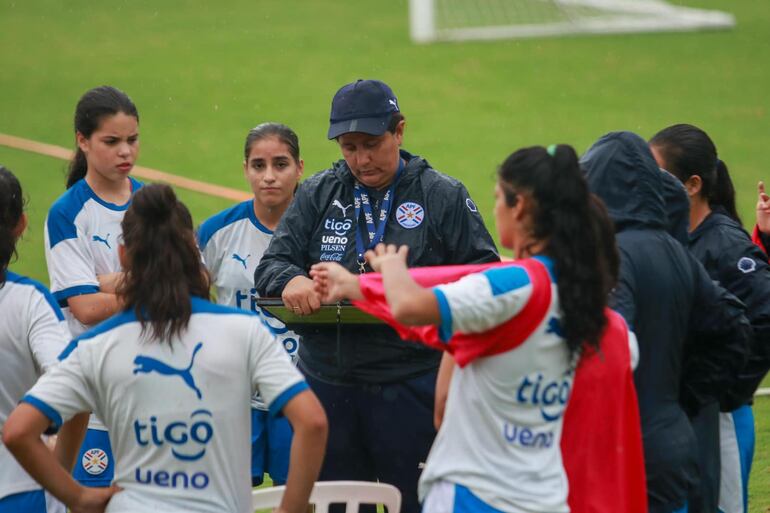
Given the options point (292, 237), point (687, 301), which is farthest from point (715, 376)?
point (292, 237)

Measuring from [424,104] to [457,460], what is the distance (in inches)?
570

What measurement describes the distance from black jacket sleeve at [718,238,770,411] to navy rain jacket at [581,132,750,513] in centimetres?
30

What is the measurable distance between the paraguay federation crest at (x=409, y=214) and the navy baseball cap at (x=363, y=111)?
1.01ft

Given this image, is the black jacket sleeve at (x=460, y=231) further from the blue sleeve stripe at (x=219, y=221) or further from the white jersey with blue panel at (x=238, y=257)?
the blue sleeve stripe at (x=219, y=221)

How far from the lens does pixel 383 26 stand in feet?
69.3

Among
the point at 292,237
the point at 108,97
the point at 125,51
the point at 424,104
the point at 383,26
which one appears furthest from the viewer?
the point at 383,26

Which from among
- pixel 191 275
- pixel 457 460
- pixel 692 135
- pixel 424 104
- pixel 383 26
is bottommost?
pixel 457 460

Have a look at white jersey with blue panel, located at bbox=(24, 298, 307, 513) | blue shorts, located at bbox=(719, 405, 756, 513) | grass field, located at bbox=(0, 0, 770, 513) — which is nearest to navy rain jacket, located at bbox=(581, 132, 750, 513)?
blue shorts, located at bbox=(719, 405, 756, 513)

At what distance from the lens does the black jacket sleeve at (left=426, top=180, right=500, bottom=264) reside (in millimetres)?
4820

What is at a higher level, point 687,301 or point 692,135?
point 692,135

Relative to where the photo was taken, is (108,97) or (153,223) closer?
(153,223)

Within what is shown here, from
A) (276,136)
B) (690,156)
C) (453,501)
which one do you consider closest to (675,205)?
(690,156)

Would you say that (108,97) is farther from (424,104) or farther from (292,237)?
(424,104)

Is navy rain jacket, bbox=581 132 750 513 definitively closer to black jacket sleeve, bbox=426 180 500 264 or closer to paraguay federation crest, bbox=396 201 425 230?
black jacket sleeve, bbox=426 180 500 264
